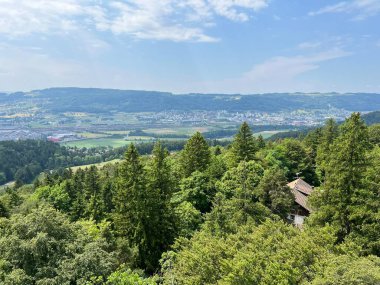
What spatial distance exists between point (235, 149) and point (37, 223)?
110ft

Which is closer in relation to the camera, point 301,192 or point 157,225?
point 157,225

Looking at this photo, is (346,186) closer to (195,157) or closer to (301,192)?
(301,192)

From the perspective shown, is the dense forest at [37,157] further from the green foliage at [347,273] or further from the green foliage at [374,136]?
the green foliage at [347,273]

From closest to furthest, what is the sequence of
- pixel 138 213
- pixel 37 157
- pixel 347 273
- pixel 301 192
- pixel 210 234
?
1. pixel 347 273
2. pixel 210 234
3. pixel 138 213
4. pixel 301 192
5. pixel 37 157

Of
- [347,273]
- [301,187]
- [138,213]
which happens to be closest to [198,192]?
[138,213]

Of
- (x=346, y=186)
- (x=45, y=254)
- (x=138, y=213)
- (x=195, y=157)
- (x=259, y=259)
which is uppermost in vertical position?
(x=346, y=186)

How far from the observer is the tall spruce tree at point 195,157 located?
45.5 m

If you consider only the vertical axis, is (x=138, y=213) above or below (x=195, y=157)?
below

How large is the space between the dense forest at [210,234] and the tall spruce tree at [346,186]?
0.25 ft

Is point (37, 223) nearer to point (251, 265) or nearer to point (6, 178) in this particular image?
point (251, 265)

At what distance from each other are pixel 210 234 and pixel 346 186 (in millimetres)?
10889

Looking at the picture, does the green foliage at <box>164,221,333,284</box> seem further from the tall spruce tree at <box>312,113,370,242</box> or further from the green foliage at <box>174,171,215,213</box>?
the green foliage at <box>174,171,215,213</box>

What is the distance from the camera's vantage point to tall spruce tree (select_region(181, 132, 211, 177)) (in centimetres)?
4552

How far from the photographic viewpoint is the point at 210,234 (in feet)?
80.0
